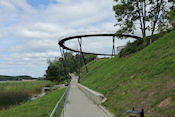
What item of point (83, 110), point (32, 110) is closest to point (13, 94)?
point (32, 110)

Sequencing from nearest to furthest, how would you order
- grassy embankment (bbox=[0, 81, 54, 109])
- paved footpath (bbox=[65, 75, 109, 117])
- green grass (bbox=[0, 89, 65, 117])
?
1. paved footpath (bbox=[65, 75, 109, 117])
2. green grass (bbox=[0, 89, 65, 117])
3. grassy embankment (bbox=[0, 81, 54, 109])

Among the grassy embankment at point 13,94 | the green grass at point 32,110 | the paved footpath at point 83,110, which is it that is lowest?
the grassy embankment at point 13,94

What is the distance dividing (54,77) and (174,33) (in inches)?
2549

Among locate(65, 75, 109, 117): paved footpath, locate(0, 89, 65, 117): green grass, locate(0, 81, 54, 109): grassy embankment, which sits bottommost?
locate(0, 81, 54, 109): grassy embankment

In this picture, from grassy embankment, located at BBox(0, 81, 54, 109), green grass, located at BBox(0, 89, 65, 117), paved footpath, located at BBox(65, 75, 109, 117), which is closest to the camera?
paved footpath, located at BBox(65, 75, 109, 117)

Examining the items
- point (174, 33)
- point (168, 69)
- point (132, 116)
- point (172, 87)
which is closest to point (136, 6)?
point (174, 33)

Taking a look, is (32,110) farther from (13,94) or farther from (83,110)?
(13,94)

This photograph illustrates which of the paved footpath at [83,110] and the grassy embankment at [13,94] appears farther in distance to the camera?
the grassy embankment at [13,94]

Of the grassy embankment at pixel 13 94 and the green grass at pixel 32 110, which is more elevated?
the green grass at pixel 32 110

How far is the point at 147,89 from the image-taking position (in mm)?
8859

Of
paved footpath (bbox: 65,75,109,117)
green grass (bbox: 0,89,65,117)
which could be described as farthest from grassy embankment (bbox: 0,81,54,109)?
paved footpath (bbox: 65,75,109,117)

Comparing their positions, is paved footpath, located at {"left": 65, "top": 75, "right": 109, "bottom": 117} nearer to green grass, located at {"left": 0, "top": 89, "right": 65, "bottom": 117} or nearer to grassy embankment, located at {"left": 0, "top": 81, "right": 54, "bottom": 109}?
green grass, located at {"left": 0, "top": 89, "right": 65, "bottom": 117}

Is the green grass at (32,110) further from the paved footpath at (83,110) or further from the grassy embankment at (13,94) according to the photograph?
the grassy embankment at (13,94)

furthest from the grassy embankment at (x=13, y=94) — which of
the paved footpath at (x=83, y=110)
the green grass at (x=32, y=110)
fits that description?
the paved footpath at (x=83, y=110)
